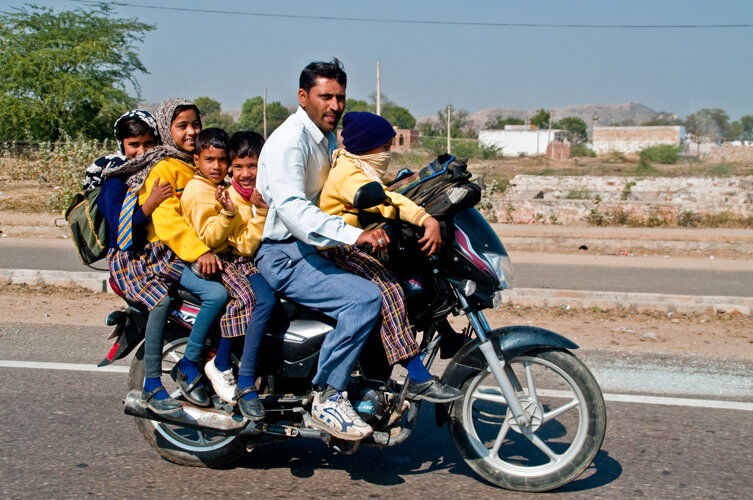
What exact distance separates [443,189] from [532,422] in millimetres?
1241

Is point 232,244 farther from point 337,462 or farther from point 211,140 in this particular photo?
point 337,462

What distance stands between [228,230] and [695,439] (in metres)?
2.92

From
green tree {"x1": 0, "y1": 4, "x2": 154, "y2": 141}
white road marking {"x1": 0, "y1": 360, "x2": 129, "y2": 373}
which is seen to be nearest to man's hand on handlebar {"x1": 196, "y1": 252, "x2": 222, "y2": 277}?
white road marking {"x1": 0, "y1": 360, "x2": 129, "y2": 373}

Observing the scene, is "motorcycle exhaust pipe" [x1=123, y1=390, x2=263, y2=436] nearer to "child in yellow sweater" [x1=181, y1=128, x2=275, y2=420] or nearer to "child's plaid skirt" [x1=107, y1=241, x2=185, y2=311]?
"child in yellow sweater" [x1=181, y1=128, x2=275, y2=420]

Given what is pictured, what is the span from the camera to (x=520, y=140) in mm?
82875

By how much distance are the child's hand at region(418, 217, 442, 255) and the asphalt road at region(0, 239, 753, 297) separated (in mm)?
6801

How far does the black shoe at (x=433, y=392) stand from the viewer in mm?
3520

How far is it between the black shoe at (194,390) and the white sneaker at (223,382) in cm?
10

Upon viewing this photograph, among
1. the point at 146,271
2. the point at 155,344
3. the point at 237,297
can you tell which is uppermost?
the point at 146,271

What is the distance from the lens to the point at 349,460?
4125 millimetres

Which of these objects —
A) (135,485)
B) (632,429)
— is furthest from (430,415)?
(135,485)

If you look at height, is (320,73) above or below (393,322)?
above

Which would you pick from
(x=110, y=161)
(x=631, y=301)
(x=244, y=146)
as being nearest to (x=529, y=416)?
(x=244, y=146)

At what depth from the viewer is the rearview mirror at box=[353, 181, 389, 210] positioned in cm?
319
